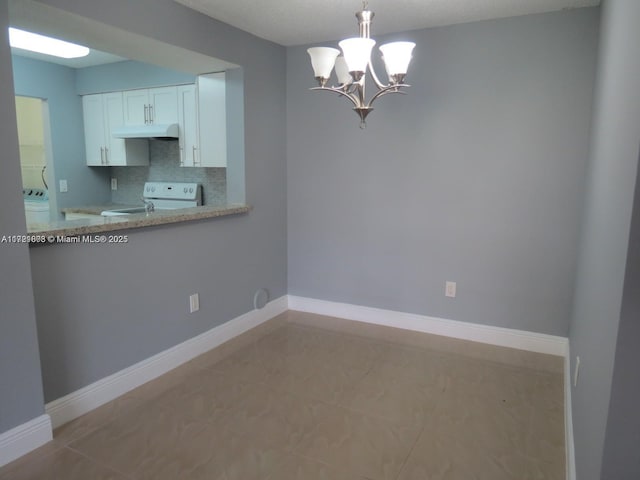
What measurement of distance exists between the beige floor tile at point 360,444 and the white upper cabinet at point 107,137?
3.53 m

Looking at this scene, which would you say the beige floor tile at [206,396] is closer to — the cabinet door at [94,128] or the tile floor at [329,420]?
the tile floor at [329,420]

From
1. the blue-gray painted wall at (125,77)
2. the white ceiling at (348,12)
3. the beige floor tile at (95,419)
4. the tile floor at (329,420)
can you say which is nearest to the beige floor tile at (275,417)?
the tile floor at (329,420)

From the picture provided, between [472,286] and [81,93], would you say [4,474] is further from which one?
[81,93]

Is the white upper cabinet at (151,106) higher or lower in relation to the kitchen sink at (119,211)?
higher

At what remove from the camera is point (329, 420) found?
7.63ft

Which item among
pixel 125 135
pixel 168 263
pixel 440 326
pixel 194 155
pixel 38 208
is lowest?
pixel 440 326

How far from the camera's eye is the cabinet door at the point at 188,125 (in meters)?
4.01

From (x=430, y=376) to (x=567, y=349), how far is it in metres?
1.02

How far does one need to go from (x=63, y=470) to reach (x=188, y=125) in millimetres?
2972

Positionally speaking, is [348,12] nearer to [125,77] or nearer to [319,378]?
[319,378]

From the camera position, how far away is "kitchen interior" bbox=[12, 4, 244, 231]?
12.2 feet

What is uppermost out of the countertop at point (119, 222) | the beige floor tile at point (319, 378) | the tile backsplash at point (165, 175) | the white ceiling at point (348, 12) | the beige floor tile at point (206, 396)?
the white ceiling at point (348, 12)

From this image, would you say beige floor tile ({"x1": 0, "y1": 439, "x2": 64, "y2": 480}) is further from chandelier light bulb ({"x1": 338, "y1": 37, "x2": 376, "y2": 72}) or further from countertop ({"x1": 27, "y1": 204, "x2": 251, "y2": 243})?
chandelier light bulb ({"x1": 338, "y1": 37, "x2": 376, "y2": 72})

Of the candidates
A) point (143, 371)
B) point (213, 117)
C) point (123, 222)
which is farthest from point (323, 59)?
point (143, 371)
